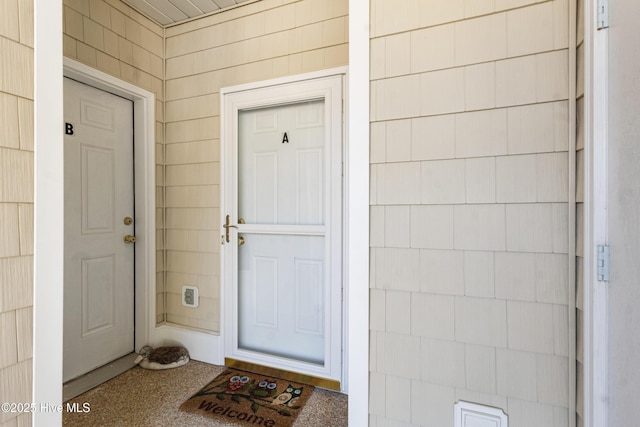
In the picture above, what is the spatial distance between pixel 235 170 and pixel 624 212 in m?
2.11

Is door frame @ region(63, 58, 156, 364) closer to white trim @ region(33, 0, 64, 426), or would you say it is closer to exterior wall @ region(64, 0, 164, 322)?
exterior wall @ region(64, 0, 164, 322)

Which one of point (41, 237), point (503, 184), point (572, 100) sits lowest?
point (41, 237)

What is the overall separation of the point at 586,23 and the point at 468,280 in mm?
901

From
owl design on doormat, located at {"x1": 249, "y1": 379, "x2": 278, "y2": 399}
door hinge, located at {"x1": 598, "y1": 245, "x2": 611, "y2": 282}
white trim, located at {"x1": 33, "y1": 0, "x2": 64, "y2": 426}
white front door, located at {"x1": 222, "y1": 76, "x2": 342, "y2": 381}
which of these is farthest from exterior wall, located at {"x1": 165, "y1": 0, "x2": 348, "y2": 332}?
door hinge, located at {"x1": 598, "y1": 245, "x2": 611, "y2": 282}

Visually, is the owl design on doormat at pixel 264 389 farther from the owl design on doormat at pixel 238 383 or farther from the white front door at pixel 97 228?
the white front door at pixel 97 228

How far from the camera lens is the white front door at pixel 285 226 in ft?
Answer: 6.49

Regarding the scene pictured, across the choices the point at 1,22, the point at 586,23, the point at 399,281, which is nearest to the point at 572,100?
the point at 586,23

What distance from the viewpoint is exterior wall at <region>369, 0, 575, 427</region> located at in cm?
100

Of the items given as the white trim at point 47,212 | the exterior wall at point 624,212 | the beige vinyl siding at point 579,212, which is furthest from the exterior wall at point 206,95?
the exterior wall at point 624,212

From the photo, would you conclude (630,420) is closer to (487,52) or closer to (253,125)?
(487,52)

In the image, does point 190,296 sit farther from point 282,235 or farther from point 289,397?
point 289,397

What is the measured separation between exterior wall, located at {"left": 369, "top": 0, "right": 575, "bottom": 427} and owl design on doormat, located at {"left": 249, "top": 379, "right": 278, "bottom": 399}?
3.22 feet

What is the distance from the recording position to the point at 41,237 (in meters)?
0.99

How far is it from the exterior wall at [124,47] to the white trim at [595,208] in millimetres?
2655
